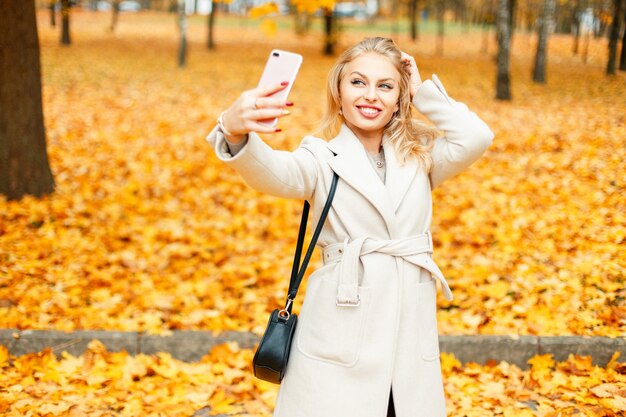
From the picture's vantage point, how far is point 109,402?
3.77 meters


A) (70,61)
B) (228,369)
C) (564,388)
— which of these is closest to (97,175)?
(228,369)

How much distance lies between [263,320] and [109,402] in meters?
1.38

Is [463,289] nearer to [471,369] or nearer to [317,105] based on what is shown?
[471,369]

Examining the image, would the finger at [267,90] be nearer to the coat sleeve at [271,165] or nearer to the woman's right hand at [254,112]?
the woman's right hand at [254,112]

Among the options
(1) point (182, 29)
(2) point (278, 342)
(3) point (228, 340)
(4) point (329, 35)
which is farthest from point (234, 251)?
(4) point (329, 35)

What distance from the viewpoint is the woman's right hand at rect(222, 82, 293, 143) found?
181 cm

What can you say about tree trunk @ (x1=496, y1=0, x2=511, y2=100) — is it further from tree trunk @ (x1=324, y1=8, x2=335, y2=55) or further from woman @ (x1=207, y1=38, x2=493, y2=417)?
woman @ (x1=207, y1=38, x2=493, y2=417)

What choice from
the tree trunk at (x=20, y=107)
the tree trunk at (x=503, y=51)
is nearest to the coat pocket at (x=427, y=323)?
the tree trunk at (x=20, y=107)

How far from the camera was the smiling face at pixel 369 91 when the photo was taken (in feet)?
7.35

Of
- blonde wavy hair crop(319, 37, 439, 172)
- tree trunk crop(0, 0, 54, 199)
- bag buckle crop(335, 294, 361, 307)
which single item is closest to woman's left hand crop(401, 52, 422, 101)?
blonde wavy hair crop(319, 37, 439, 172)

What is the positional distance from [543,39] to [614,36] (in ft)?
5.10

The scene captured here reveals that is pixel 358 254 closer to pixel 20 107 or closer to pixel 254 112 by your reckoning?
pixel 254 112

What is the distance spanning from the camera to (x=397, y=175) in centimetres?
225

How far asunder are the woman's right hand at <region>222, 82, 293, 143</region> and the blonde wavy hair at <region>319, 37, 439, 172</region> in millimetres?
535
